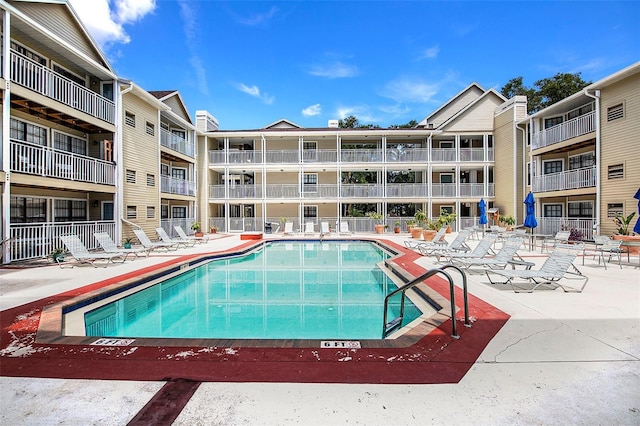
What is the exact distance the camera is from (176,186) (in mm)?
20344

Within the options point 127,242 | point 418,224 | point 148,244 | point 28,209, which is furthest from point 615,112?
point 28,209

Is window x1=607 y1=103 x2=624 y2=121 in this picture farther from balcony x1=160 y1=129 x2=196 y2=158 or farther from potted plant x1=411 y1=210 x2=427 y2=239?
balcony x1=160 y1=129 x2=196 y2=158

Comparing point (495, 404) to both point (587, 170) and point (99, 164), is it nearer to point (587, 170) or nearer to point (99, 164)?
point (99, 164)

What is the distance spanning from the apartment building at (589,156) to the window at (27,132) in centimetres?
2392

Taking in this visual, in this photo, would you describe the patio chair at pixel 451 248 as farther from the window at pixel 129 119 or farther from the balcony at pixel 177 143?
the balcony at pixel 177 143

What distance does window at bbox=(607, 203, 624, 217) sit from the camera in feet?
49.2

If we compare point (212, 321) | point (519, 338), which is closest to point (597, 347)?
point (519, 338)

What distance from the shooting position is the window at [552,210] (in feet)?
68.4

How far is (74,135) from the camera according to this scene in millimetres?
14367

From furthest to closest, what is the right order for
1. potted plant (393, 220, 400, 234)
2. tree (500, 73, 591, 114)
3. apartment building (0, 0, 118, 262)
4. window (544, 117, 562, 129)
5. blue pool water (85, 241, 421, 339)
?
tree (500, 73, 591, 114) < potted plant (393, 220, 400, 234) < window (544, 117, 562, 129) < apartment building (0, 0, 118, 262) < blue pool water (85, 241, 421, 339)

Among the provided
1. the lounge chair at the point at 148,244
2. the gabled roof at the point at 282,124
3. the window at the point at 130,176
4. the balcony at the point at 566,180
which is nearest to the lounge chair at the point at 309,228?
the lounge chair at the point at 148,244

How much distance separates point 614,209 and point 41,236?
23441 mm

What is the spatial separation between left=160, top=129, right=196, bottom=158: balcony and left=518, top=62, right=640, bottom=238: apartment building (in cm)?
2198

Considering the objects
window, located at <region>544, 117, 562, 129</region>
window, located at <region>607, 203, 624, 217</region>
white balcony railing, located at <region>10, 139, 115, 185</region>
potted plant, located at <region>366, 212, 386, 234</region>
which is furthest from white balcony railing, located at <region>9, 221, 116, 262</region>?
window, located at <region>544, 117, 562, 129</region>
